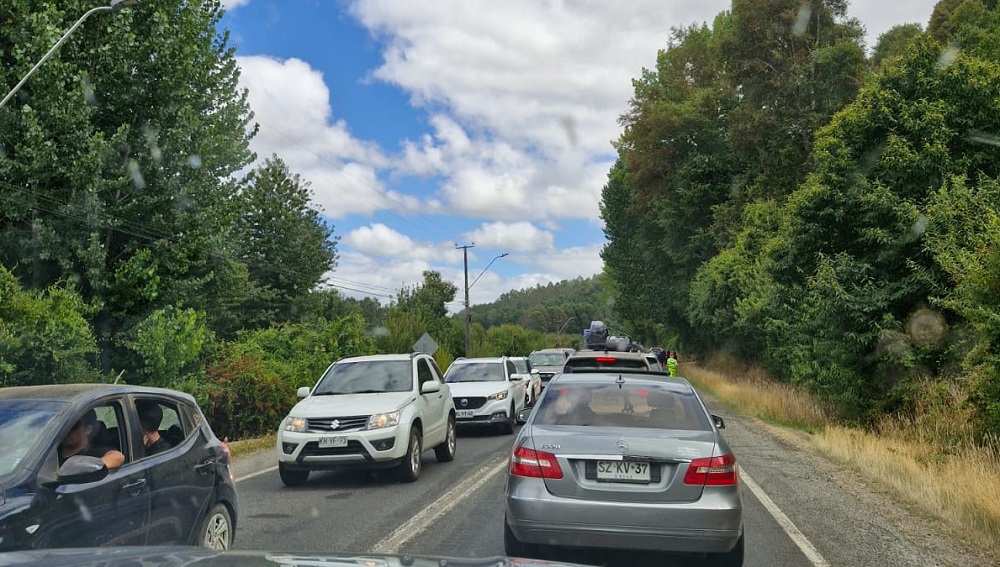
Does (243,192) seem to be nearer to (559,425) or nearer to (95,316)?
(95,316)

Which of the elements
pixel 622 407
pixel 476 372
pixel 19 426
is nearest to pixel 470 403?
pixel 476 372

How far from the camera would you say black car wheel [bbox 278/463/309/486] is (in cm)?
1074

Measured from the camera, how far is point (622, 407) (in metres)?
6.54

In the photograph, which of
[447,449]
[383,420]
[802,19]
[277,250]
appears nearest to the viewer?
[383,420]

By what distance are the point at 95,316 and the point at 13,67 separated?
5.81 m

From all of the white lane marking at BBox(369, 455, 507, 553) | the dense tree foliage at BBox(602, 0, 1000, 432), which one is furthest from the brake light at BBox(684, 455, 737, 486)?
the dense tree foliage at BBox(602, 0, 1000, 432)

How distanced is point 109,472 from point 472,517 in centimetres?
424

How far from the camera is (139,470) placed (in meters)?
5.20

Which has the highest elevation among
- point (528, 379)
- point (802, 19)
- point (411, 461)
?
point (802, 19)

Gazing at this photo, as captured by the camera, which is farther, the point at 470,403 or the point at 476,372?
the point at 476,372

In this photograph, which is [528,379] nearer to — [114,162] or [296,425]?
[114,162]

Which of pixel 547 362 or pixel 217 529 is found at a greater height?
pixel 547 362

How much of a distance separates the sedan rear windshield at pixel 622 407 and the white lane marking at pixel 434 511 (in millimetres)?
1827

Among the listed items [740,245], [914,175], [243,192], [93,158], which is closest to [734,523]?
[914,175]
